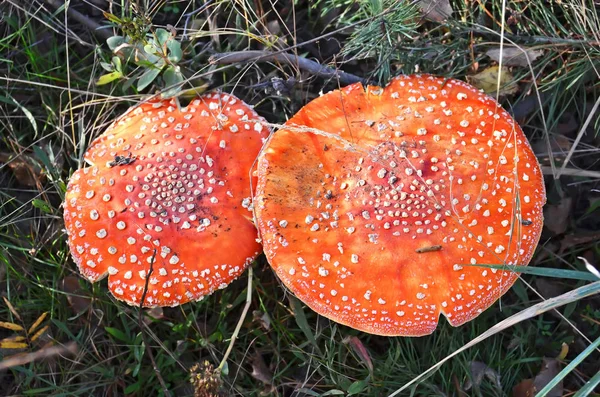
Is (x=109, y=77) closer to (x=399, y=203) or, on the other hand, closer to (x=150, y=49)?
(x=150, y=49)

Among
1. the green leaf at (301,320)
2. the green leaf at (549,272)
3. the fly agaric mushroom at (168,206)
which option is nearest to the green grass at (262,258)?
the green leaf at (301,320)

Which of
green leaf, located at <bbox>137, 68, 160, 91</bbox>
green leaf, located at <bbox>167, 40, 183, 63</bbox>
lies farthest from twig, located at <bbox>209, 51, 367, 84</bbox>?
green leaf, located at <bbox>137, 68, 160, 91</bbox>

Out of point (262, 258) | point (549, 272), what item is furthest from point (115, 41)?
point (549, 272)

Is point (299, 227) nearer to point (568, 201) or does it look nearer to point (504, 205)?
point (504, 205)

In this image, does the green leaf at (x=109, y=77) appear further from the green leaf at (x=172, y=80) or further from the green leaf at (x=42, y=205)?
the green leaf at (x=42, y=205)

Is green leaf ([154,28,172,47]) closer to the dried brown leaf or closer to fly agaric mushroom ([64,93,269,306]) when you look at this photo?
fly agaric mushroom ([64,93,269,306])
